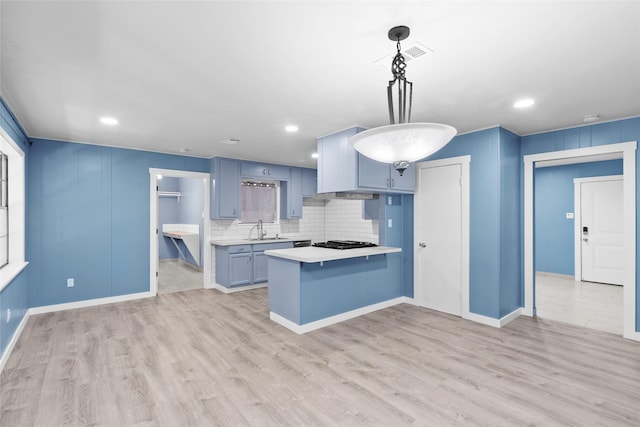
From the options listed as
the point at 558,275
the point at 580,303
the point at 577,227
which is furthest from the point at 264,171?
the point at 558,275

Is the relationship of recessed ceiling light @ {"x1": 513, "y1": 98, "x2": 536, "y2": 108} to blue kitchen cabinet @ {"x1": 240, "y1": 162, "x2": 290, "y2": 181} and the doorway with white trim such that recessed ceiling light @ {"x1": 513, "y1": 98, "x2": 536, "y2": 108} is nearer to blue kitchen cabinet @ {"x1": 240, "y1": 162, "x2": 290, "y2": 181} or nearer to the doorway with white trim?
the doorway with white trim

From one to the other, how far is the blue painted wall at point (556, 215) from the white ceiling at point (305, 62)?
3.31m

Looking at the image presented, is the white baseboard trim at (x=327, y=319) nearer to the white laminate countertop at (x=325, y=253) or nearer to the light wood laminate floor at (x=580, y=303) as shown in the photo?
the white laminate countertop at (x=325, y=253)

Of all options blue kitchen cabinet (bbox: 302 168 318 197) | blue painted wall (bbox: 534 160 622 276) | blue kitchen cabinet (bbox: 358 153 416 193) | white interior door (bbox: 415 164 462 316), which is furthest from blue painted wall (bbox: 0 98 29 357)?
blue painted wall (bbox: 534 160 622 276)

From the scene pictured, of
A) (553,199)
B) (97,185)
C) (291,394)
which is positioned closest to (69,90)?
(97,185)

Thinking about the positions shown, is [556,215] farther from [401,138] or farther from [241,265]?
[401,138]

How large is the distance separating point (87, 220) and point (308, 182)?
3.95 metres

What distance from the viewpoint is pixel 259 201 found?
6.62 metres

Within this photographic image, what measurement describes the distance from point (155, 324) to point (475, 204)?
4214 mm

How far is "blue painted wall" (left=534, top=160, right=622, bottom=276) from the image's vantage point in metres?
6.31

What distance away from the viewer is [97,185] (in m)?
4.77

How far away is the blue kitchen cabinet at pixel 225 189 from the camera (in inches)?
225

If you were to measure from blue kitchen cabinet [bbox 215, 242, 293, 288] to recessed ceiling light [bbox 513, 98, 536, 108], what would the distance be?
14.3ft

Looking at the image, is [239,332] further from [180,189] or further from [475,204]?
[180,189]
